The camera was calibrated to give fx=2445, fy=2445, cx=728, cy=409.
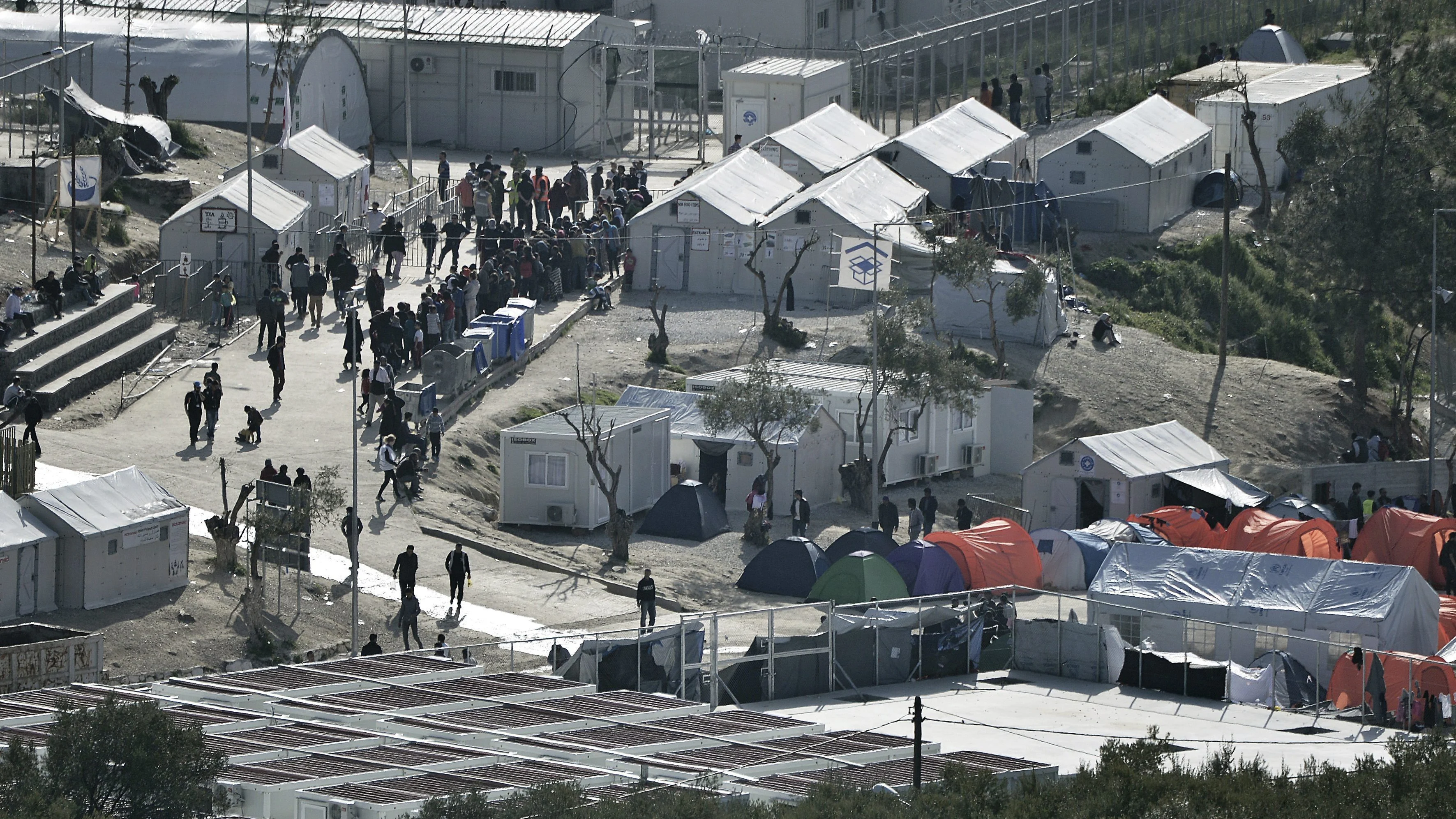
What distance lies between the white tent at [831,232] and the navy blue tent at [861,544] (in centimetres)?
1332

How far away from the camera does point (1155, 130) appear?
68.8m

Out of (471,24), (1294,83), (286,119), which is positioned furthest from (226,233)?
(1294,83)

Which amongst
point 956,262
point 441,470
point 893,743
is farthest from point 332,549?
point 956,262

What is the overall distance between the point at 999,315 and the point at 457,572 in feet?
70.9

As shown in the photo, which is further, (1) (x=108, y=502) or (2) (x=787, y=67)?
(2) (x=787, y=67)

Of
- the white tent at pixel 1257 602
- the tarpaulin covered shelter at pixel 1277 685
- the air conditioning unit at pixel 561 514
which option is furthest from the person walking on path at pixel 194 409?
the tarpaulin covered shelter at pixel 1277 685

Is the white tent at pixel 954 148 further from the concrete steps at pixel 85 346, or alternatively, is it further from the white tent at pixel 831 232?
the concrete steps at pixel 85 346

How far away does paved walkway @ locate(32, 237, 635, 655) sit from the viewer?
3694cm

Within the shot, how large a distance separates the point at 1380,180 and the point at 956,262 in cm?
1124

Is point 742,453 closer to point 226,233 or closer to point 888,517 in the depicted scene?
point 888,517

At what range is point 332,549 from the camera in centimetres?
3772

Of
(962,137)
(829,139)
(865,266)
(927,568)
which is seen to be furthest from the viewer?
(962,137)

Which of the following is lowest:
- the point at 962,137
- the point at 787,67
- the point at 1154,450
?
the point at 1154,450

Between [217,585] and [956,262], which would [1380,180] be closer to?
[956,262]
